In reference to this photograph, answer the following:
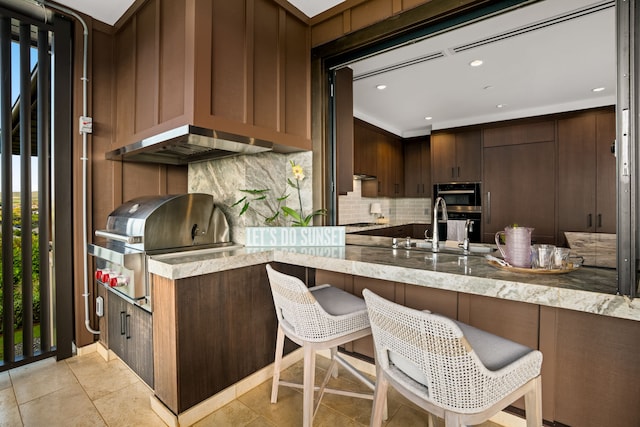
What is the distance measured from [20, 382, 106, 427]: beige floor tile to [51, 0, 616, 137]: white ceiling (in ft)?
8.40

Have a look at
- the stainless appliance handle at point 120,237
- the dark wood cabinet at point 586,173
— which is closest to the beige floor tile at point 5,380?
the stainless appliance handle at point 120,237

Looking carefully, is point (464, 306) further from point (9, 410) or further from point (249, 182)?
point (9, 410)

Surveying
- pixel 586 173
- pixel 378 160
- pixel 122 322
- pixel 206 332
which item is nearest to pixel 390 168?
pixel 378 160

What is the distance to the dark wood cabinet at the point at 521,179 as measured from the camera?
13.6 feet

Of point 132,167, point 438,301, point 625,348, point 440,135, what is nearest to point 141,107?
point 132,167

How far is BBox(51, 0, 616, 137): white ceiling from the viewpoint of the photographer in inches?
85.6

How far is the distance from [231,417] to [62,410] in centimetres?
94

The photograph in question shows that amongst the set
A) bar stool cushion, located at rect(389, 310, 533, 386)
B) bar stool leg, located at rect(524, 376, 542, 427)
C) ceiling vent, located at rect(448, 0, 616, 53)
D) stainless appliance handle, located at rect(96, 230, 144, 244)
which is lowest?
bar stool leg, located at rect(524, 376, 542, 427)

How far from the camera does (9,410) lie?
5.39 ft

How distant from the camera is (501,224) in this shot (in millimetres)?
4469

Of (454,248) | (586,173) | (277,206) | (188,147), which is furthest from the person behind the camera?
(586,173)

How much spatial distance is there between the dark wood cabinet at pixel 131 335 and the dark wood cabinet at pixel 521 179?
450cm

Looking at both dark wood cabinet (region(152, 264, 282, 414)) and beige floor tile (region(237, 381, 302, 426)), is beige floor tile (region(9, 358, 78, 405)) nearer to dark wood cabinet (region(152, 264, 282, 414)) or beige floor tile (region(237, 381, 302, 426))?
dark wood cabinet (region(152, 264, 282, 414))

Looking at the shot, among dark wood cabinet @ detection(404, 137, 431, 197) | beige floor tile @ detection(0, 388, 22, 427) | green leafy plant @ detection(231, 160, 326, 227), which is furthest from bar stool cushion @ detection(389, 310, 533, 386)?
dark wood cabinet @ detection(404, 137, 431, 197)
